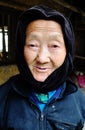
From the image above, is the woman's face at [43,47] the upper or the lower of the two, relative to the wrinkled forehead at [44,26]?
lower

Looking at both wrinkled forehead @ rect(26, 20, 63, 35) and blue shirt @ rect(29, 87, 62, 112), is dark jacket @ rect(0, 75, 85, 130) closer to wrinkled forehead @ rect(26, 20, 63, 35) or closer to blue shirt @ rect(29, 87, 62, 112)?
blue shirt @ rect(29, 87, 62, 112)

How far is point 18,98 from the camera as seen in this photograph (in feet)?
4.98

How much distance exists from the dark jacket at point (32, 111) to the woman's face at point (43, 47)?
0.16 meters

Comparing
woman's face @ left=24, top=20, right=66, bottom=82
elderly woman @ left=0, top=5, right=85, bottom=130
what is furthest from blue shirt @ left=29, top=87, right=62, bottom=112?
woman's face @ left=24, top=20, right=66, bottom=82

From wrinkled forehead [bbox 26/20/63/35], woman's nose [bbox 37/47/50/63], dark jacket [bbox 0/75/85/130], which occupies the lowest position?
dark jacket [bbox 0/75/85/130]

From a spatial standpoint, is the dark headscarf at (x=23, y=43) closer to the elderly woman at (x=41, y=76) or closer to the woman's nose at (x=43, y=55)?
the elderly woman at (x=41, y=76)

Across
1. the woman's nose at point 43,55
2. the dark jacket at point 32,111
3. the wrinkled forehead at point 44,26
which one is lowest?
the dark jacket at point 32,111

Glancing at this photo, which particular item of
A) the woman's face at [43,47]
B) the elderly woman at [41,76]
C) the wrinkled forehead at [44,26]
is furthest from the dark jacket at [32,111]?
the wrinkled forehead at [44,26]

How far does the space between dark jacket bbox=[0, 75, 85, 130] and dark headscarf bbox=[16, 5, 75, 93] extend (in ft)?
0.27

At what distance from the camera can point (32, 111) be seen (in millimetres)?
1461

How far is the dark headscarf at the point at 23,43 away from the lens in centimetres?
143

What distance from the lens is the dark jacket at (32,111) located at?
1458 mm

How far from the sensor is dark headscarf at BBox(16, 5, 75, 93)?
1.43 m

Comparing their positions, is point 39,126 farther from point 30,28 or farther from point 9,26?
point 9,26
